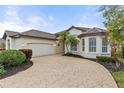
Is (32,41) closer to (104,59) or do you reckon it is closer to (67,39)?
(67,39)

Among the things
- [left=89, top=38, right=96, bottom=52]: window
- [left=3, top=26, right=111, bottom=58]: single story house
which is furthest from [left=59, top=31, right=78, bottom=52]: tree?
[left=89, top=38, right=96, bottom=52]: window

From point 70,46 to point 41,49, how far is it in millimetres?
3964

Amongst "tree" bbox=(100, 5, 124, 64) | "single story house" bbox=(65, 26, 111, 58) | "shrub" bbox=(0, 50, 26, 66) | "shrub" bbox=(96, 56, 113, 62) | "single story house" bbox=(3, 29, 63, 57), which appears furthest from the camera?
"single story house" bbox=(3, 29, 63, 57)

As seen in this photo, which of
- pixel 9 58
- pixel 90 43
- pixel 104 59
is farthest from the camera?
pixel 90 43

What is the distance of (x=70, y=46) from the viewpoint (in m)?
26.8

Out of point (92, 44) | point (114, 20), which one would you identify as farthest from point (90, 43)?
point (114, 20)

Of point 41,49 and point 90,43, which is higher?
point 90,43

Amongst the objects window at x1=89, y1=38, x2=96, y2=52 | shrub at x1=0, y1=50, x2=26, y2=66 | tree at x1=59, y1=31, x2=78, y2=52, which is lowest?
shrub at x1=0, y1=50, x2=26, y2=66

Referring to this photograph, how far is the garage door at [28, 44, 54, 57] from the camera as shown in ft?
→ 81.9

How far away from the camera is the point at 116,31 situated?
47.6ft

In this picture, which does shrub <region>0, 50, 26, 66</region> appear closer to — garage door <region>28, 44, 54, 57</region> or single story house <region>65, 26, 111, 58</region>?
garage door <region>28, 44, 54, 57</region>

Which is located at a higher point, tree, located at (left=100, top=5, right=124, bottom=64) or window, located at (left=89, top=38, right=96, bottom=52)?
tree, located at (left=100, top=5, right=124, bottom=64)

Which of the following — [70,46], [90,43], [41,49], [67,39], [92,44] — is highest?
[67,39]

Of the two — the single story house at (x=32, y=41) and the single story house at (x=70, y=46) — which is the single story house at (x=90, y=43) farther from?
the single story house at (x=32, y=41)
